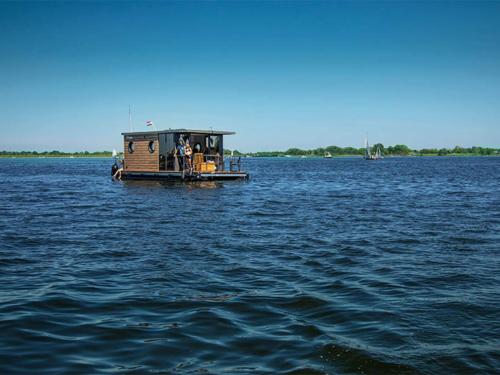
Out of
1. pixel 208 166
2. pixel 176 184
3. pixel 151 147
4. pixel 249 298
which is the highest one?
pixel 151 147

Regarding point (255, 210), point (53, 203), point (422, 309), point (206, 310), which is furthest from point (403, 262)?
point (53, 203)

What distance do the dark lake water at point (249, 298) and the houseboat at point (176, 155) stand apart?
19.2 metres

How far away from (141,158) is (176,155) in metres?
4.43

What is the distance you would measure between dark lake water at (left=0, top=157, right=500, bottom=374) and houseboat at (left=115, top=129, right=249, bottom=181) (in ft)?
63.0

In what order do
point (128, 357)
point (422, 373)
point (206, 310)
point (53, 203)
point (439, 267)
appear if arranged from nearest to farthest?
1. point (422, 373)
2. point (128, 357)
3. point (206, 310)
4. point (439, 267)
5. point (53, 203)

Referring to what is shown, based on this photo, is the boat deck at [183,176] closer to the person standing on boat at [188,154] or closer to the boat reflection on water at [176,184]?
the boat reflection on water at [176,184]

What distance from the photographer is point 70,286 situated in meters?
8.15

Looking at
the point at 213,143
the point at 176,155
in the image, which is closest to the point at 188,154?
the point at 176,155

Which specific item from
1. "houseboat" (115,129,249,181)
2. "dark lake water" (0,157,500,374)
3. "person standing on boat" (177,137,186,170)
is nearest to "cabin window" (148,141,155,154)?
"houseboat" (115,129,249,181)

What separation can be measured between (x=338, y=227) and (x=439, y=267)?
18.6 feet

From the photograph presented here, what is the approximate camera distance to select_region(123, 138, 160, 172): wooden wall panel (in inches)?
1442

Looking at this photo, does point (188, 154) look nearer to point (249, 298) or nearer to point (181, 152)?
point (181, 152)

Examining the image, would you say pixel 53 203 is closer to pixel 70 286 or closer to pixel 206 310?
pixel 70 286

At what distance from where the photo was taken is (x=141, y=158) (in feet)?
125
